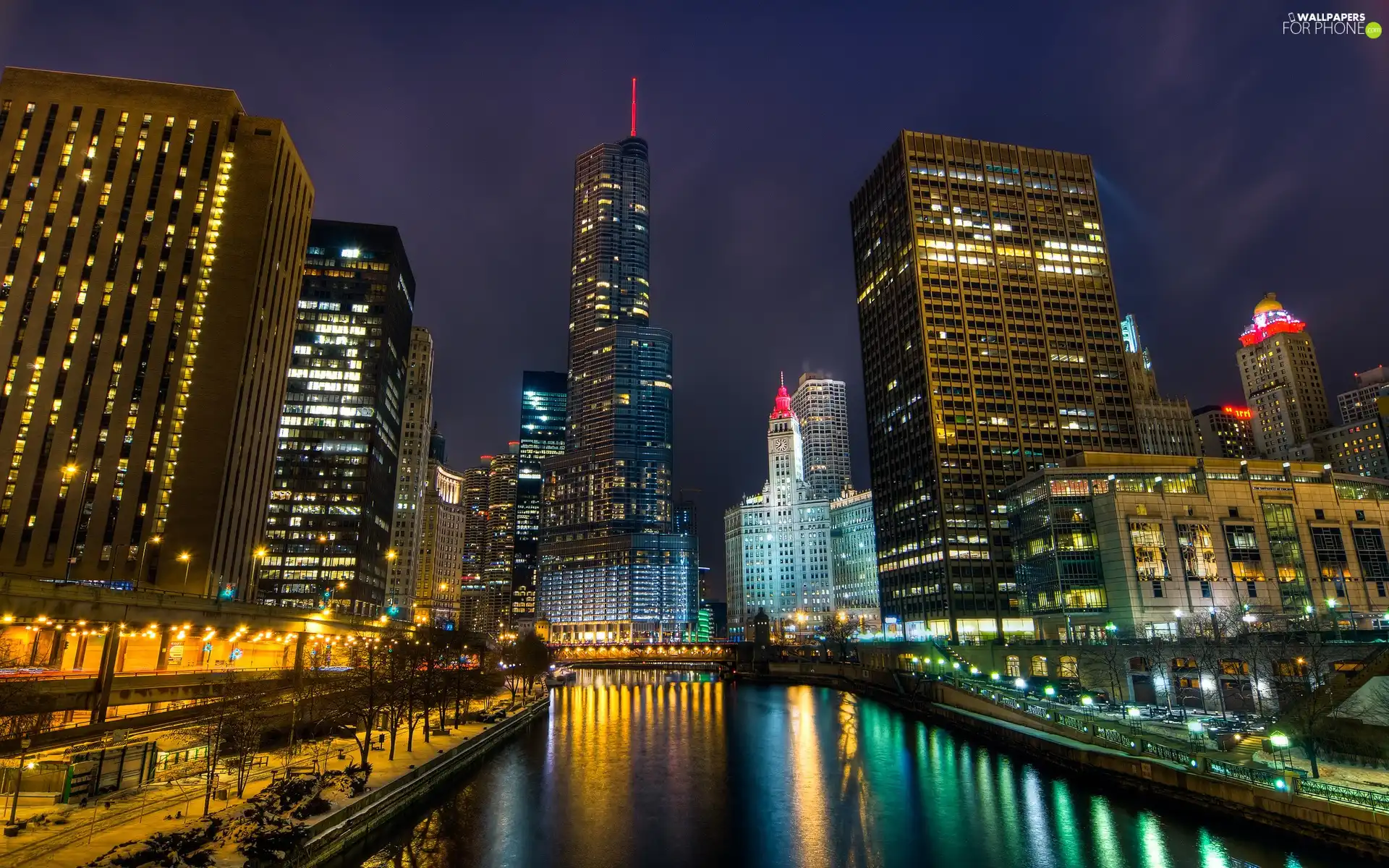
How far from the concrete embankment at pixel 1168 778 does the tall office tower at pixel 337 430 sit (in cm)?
12787

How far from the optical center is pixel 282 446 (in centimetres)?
16638

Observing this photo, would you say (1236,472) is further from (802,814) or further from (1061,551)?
(802,814)

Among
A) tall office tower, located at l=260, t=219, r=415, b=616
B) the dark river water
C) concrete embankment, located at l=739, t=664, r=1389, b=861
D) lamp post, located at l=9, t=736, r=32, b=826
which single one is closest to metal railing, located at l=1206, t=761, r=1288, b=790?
concrete embankment, located at l=739, t=664, r=1389, b=861

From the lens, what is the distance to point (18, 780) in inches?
1407

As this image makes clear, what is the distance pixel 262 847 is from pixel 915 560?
149 m

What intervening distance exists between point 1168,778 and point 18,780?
6806cm

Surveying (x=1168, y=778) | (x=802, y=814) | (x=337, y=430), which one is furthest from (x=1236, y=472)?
(x=337, y=430)

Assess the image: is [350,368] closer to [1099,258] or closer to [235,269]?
[235,269]

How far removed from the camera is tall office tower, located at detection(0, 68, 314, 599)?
99.9 m

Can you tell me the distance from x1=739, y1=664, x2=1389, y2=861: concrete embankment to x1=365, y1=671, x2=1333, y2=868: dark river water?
1.11 m

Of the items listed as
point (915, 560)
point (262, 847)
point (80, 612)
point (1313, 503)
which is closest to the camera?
point (262, 847)

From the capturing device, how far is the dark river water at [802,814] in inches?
1608

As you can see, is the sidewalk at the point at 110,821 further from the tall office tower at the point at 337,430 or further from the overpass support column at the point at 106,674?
the tall office tower at the point at 337,430

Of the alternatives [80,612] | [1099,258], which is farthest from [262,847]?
[1099,258]
